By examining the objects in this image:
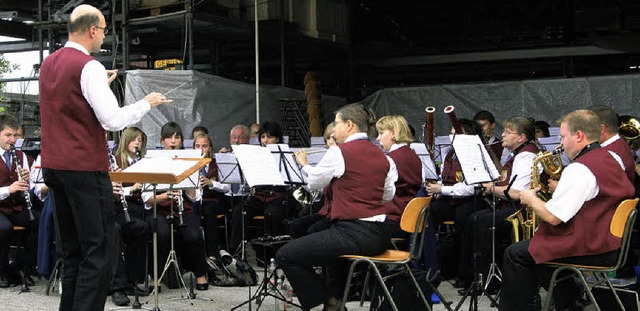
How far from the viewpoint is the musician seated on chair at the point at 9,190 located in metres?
8.49

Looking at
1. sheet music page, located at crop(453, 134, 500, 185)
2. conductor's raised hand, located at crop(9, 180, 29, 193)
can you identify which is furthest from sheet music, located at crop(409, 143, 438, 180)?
conductor's raised hand, located at crop(9, 180, 29, 193)

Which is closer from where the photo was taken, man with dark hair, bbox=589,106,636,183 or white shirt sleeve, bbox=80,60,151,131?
white shirt sleeve, bbox=80,60,151,131

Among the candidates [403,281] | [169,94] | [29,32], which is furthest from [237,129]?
[29,32]

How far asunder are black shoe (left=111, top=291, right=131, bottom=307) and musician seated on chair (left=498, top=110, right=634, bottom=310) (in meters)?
3.42

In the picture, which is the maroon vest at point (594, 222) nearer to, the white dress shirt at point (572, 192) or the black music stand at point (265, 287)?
the white dress shirt at point (572, 192)

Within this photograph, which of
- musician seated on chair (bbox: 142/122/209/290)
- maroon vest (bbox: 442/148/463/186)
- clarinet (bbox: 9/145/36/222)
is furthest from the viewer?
maroon vest (bbox: 442/148/463/186)

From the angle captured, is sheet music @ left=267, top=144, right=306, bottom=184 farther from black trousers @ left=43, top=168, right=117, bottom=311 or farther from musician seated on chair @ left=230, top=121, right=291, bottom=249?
black trousers @ left=43, top=168, right=117, bottom=311

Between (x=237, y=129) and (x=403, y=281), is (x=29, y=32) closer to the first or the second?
(x=237, y=129)

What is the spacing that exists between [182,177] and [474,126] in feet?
12.6

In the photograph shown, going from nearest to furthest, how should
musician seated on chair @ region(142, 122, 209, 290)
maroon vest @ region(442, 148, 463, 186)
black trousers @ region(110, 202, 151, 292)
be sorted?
black trousers @ region(110, 202, 151, 292), musician seated on chair @ region(142, 122, 209, 290), maroon vest @ region(442, 148, 463, 186)

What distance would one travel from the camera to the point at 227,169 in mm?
9344

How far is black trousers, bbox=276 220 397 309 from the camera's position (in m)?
6.13

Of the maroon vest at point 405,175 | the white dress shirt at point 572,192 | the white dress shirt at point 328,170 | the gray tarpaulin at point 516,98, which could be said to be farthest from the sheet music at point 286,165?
the gray tarpaulin at point 516,98

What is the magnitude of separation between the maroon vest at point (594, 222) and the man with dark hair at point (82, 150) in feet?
8.40
